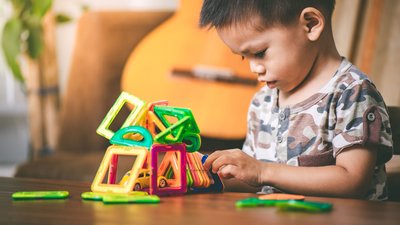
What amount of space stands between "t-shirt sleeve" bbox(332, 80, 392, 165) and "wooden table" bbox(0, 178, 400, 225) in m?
0.20

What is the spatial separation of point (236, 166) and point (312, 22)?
0.31 metres

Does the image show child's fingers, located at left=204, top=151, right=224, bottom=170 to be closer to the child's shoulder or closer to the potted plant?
the child's shoulder

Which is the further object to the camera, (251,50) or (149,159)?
(251,50)

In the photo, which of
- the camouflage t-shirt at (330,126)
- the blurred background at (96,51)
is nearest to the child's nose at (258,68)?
the camouflage t-shirt at (330,126)

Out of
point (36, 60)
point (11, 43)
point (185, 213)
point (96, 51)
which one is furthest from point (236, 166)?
point (36, 60)

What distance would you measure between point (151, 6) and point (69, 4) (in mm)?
398

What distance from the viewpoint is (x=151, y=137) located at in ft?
2.76

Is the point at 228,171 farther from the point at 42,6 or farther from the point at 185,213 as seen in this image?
the point at 42,6

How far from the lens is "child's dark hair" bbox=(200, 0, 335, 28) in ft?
3.38

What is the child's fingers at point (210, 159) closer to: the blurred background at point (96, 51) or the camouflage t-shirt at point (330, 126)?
the camouflage t-shirt at point (330, 126)

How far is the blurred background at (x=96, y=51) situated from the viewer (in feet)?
6.92

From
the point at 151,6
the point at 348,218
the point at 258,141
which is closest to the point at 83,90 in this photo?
the point at 151,6

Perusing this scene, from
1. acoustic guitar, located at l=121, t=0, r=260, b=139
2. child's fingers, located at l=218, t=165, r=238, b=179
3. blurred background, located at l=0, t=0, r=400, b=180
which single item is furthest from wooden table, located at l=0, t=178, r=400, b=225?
acoustic guitar, located at l=121, t=0, r=260, b=139

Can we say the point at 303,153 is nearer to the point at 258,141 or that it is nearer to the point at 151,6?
the point at 258,141
